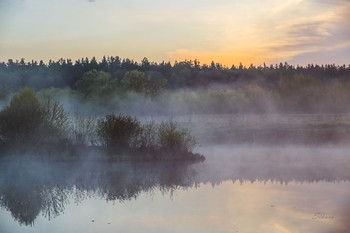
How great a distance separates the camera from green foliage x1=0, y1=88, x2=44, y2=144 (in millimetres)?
20328

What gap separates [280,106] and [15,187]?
179ft

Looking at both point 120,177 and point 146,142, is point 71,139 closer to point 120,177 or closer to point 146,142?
point 146,142

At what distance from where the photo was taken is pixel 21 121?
2052 centimetres

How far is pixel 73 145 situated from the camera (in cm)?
2091

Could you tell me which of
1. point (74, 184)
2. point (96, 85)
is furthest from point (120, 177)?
point (96, 85)

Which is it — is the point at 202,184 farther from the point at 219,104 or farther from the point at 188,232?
the point at 219,104

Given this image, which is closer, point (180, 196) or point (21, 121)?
point (180, 196)

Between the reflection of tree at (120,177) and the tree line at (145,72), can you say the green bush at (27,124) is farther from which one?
the tree line at (145,72)

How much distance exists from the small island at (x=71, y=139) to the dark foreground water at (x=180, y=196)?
85 cm

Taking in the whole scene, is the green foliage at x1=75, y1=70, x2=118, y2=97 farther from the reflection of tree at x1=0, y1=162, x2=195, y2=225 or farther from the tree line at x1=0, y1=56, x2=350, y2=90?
the reflection of tree at x1=0, y1=162, x2=195, y2=225

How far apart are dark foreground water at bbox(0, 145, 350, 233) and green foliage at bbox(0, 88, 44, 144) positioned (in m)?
1.31

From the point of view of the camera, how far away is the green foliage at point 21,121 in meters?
20.3

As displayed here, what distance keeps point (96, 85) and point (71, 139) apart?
4809 cm

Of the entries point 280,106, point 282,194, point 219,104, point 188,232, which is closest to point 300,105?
point 280,106
